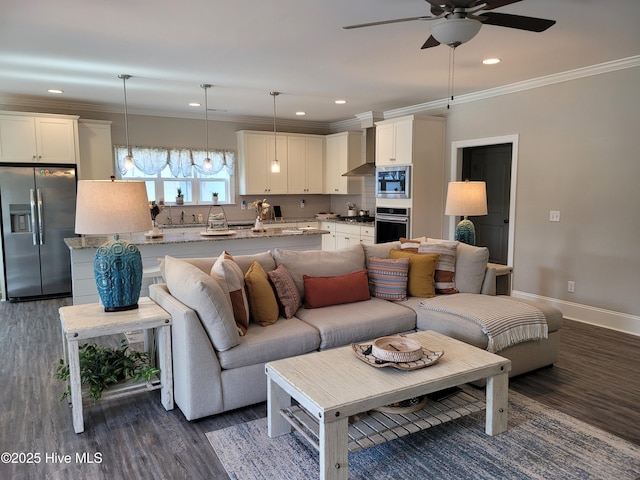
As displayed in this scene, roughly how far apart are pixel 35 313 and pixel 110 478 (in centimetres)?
367

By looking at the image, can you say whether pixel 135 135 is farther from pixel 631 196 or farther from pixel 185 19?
pixel 631 196

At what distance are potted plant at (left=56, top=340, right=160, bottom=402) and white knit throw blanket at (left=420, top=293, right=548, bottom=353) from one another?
2.09 m

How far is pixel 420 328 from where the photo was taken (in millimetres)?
3428

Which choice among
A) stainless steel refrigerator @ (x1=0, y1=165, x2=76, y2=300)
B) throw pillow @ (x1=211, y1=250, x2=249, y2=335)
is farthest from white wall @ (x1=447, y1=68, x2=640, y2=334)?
stainless steel refrigerator @ (x1=0, y1=165, x2=76, y2=300)

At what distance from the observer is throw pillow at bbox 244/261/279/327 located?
3115mm

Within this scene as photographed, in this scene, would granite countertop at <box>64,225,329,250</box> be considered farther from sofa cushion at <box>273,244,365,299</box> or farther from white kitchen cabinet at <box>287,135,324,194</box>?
white kitchen cabinet at <box>287,135,324,194</box>

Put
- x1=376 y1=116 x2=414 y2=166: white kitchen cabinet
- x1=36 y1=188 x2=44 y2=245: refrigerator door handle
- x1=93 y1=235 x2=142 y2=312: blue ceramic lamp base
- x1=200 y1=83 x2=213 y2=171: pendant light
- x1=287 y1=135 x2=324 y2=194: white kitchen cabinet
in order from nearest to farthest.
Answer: x1=93 y1=235 x2=142 y2=312: blue ceramic lamp base → x1=200 y1=83 x2=213 y2=171: pendant light → x1=36 y1=188 x2=44 y2=245: refrigerator door handle → x1=376 y1=116 x2=414 y2=166: white kitchen cabinet → x1=287 y1=135 x2=324 y2=194: white kitchen cabinet

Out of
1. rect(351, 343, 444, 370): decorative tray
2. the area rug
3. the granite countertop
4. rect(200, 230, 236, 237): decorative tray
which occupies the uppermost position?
rect(200, 230, 236, 237): decorative tray

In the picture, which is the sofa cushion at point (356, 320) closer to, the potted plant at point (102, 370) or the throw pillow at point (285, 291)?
the throw pillow at point (285, 291)

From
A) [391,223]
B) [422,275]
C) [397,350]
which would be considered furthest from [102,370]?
[391,223]

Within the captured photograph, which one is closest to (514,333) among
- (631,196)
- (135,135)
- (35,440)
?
(631,196)

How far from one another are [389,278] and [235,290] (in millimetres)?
1388

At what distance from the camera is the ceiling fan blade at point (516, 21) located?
249cm

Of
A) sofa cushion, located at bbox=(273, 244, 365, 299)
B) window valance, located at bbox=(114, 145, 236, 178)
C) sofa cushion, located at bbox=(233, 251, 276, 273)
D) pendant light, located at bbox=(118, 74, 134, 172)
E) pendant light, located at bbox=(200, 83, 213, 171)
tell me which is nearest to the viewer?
sofa cushion, located at bbox=(233, 251, 276, 273)
